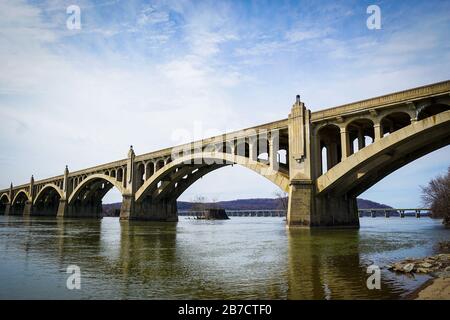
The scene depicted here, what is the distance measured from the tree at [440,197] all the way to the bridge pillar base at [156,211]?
4151 centimetres

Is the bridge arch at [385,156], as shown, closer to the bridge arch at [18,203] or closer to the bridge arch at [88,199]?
the bridge arch at [88,199]

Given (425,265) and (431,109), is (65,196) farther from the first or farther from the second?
(425,265)

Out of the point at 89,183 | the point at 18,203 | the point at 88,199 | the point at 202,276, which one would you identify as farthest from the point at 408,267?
the point at 18,203

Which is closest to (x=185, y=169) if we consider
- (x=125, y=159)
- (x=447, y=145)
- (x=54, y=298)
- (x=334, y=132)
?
(x=125, y=159)

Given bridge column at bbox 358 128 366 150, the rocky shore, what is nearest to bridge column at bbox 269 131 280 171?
bridge column at bbox 358 128 366 150

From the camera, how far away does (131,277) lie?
11.2 metres

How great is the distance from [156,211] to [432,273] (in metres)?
58.1

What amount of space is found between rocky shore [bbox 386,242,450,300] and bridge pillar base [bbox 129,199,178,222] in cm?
5540

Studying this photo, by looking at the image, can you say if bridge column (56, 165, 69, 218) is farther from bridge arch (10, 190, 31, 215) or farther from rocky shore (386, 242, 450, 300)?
rocky shore (386, 242, 450, 300)

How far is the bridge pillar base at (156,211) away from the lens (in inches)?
2534

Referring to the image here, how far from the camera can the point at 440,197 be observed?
54500mm

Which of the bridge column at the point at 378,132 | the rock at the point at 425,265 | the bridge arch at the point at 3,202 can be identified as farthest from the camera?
the bridge arch at the point at 3,202

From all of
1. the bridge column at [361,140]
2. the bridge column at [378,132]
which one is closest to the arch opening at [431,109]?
the bridge column at [378,132]
